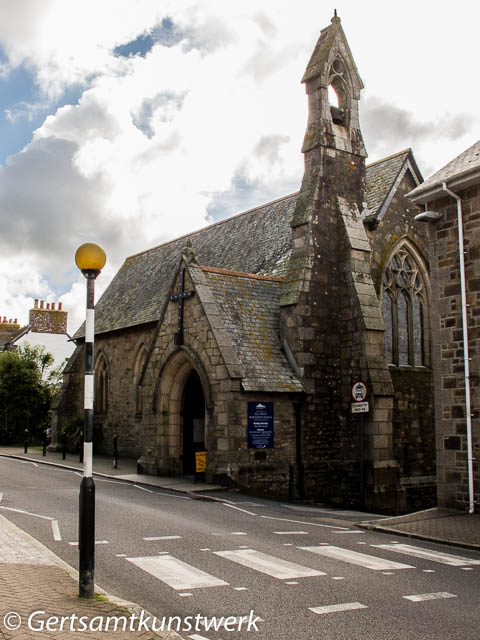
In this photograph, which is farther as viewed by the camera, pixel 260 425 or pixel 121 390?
pixel 121 390

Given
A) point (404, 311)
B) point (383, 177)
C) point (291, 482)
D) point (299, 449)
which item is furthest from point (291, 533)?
point (383, 177)

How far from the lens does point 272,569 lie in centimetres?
786

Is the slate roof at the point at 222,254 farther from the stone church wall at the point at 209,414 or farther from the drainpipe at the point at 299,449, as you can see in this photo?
the drainpipe at the point at 299,449

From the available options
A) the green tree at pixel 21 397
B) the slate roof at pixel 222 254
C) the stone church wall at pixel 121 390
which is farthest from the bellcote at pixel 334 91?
the green tree at pixel 21 397

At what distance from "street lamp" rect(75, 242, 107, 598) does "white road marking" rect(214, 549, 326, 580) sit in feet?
7.57

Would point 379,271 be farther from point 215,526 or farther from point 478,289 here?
point 215,526

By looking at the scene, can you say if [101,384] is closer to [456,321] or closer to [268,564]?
[456,321]

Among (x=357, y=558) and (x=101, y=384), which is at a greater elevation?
(x=101, y=384)

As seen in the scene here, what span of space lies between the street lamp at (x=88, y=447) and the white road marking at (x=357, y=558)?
11.9ft

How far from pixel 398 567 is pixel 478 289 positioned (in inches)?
276

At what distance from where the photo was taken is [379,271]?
2109cm

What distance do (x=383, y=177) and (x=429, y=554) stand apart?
51.8ft

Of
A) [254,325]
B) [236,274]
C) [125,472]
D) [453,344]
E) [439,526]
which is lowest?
[125,472]

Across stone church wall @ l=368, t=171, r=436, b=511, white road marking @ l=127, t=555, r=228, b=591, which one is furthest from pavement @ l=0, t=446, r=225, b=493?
white road marking @ l=127, t=555, r=228, b=591
